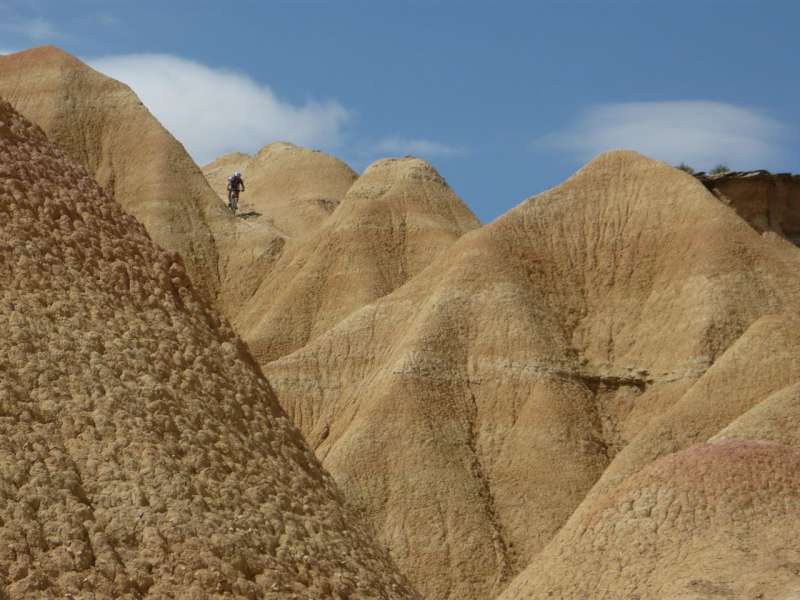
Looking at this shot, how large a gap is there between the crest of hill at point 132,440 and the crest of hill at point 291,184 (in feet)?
235

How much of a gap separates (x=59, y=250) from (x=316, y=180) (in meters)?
82.7

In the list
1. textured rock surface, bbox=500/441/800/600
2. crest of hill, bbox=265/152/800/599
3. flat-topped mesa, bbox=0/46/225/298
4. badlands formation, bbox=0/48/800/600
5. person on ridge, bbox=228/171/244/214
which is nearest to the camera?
badlands formation, bbox=0/48/800/600

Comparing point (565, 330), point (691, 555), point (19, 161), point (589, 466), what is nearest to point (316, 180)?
point (565, 330)

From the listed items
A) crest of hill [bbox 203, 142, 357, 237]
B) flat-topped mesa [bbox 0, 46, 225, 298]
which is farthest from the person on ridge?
flat-topped mesa [bbox 0, 46, 225, 298]

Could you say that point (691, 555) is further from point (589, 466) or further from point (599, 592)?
point (589, 466)

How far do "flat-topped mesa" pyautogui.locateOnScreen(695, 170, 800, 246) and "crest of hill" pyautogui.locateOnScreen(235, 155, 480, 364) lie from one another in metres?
13.0

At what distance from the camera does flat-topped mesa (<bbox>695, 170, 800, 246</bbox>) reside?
2685 inches

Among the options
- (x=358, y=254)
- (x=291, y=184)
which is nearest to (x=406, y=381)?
(x=358, y=254)

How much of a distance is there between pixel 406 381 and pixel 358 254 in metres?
20.6

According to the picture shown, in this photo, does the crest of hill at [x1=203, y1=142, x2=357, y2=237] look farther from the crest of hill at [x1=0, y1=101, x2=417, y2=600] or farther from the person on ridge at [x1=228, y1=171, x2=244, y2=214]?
the crest of hill at [x1=0, y1=101, x2=417, y2=600]

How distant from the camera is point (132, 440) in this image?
996cm

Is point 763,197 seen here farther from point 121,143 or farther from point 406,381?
point 121,143

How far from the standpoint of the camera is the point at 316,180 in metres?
93.6

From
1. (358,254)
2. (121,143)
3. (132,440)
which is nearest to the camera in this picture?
(132,440)
